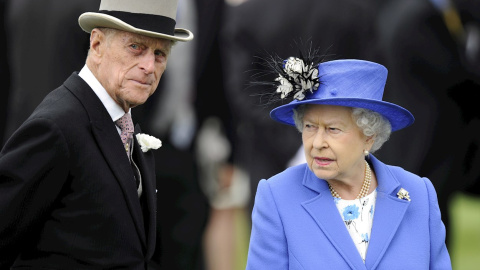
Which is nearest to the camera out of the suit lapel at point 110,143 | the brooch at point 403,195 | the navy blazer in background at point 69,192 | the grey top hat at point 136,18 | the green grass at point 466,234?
the navy blazer in background at point 69,192

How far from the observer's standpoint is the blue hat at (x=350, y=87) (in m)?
3.76

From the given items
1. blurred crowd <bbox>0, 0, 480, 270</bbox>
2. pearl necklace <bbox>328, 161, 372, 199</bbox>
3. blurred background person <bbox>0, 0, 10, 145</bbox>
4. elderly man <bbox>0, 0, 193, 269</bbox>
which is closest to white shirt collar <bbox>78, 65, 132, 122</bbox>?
elderly man <bbox>0, 0, 193, 269</bbox>

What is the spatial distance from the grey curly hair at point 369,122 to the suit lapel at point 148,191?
27.2 inches

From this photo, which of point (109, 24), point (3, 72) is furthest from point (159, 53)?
point (3, 72)

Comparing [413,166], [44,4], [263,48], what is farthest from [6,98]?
[413,166]

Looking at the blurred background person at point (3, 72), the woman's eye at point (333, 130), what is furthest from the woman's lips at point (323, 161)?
the blurred background person at point (3, 72)

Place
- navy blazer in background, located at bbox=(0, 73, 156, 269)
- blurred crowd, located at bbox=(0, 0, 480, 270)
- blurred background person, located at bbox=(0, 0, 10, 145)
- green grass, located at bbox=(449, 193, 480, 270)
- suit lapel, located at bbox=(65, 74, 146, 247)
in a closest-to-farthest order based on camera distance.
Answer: navy blazer in background, located at bbox=(0, 73, 156, 269), suit lapel, located at bbox=(65, 74, 146, 247), blurred crowd, located at bbox=(0, 0, 480, 270), blurred background person, located at bbox=(0, 0, 10, 145), green grass, located at bbox=(449, 193, 480, 270)

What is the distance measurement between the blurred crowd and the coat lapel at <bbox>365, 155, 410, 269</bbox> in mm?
1757

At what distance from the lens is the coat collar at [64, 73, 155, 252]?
3.55 meters

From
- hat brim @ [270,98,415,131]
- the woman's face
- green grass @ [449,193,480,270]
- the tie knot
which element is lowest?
green grass @ [449,193,480,270]

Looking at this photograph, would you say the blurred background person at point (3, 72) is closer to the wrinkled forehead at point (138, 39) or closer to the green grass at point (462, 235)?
the green grass at point (462, 235)

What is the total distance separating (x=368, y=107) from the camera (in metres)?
3.80

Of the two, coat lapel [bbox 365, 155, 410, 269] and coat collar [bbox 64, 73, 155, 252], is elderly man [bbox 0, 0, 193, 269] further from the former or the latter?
coat lapel [bbox 365, 155, 410, 269]

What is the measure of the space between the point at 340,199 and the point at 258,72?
5.84 ft
